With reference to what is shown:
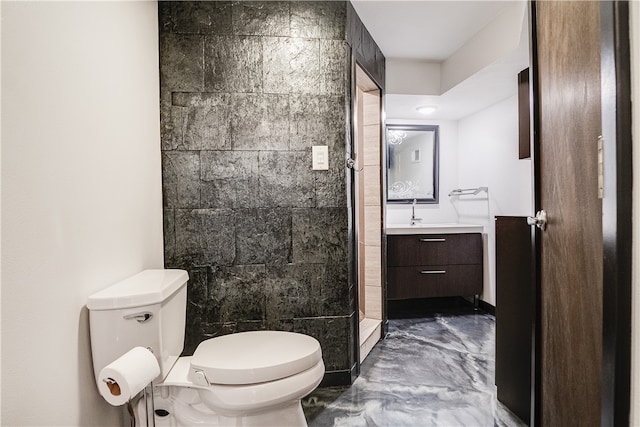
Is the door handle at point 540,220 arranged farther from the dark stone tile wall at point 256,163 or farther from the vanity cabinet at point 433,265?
the vanity cabinet at point 433,265

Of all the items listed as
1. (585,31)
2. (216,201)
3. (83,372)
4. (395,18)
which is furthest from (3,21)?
(395,18)

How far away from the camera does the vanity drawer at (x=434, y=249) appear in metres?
3.12

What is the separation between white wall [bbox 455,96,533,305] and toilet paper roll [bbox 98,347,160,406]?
8.88 ft

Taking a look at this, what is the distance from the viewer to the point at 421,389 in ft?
6.43

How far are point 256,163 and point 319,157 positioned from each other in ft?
1.10

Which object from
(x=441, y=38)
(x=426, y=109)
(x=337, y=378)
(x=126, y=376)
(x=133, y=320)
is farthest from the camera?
(x=426, y=109)

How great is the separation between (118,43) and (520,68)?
2.39 metres

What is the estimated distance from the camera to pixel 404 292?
10.3 feet

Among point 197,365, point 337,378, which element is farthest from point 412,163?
point 197,365

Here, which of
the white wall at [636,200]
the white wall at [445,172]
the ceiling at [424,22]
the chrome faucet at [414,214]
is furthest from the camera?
the white wall at [445,172]

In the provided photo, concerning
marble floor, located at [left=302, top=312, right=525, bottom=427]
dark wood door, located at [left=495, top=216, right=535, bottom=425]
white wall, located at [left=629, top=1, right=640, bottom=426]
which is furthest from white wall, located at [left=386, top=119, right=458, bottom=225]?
white wall, located at [left=629, top=1, right=640, bottom=426]

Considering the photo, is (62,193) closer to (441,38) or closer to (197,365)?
(197,365)

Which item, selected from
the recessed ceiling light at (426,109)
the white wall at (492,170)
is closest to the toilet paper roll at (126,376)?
the white wall at (492,170)

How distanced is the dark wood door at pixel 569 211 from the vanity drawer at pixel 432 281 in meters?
1.85
